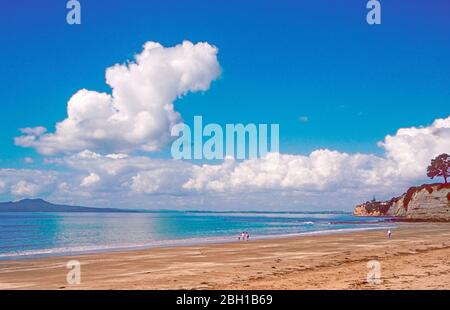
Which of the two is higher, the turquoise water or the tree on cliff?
the tree on cliff

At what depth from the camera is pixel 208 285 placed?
1881cm

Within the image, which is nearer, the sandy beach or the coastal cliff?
the sandy beach

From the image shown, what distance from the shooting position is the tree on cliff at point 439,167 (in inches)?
5276

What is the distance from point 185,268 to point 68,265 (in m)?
8.52

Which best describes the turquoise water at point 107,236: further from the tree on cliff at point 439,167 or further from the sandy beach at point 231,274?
the tree on cliff at point 439,167

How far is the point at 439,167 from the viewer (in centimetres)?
13525

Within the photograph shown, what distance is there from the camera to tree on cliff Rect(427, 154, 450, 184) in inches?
5276

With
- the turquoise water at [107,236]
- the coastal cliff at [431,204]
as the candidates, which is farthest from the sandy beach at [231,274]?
the coastal cliff at [431,204]

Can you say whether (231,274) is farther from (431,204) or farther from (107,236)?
(431,204)

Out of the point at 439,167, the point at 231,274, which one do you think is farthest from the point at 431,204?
the point at 231,274

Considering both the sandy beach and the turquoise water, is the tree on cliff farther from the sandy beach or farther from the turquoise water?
the sandy beach

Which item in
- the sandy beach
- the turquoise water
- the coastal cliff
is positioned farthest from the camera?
the coastal cliff

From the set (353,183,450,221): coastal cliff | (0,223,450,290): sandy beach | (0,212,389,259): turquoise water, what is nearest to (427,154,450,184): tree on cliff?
(353,183,450,221): coastal cliff
